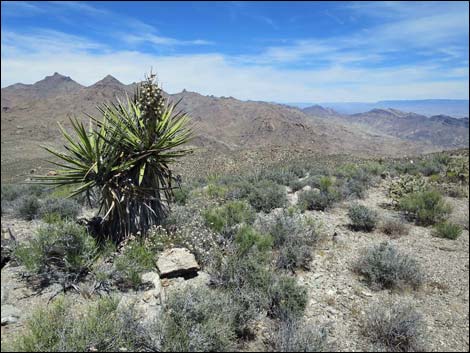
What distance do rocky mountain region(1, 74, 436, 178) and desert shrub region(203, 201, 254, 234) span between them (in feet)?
48.7

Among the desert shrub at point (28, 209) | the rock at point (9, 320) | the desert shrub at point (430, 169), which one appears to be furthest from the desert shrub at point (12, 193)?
the desert shrub at point (430, 169)

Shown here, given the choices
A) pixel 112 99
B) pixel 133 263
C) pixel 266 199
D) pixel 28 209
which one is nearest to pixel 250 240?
pixel 133 263

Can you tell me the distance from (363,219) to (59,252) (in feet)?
22.0

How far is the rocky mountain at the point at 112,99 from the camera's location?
39.8 metres

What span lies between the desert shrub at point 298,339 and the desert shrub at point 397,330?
0.76m

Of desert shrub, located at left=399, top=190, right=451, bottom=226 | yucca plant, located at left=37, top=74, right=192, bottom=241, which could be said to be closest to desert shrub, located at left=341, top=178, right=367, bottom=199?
desert shrub, located at left=399, top=190, right=451, bottom=226

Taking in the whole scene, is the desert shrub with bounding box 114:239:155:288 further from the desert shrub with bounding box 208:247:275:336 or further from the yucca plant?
the desert shrub with bounding box 208:247:275:336

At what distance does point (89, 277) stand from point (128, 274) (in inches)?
23.5

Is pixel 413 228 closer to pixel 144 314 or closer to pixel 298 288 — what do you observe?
pixel 298 288

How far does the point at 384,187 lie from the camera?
12547mm

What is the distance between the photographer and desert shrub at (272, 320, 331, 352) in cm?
346

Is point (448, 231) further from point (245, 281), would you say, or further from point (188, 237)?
point (188, 237)

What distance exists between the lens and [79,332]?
323 centimetres

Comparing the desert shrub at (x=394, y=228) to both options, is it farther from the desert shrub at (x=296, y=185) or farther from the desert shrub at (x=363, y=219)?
the desert shrub at (x=296, y=185)
